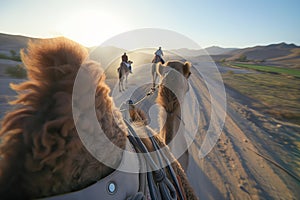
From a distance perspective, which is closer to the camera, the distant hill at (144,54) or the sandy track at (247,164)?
the sandy track at (247,164)

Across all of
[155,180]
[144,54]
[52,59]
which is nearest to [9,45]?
[144,54]

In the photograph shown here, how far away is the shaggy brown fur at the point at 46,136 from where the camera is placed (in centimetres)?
75

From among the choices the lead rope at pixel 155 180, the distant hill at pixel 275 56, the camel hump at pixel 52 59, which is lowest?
the distant hill at pixel 275 56

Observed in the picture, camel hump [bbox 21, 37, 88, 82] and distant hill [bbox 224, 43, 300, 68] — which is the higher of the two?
camel hump [bbox 21, 37, 88, 82]

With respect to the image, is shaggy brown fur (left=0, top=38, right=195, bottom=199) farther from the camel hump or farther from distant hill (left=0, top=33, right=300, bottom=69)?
distant hill (left=0, top=33, right=300, bottom=69)

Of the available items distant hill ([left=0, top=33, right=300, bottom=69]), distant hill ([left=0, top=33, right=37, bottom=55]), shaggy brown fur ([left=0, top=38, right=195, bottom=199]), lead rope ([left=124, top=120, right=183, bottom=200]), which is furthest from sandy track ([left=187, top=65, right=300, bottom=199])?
distant hill ([left=0, top=33, right=37, bottom=55])

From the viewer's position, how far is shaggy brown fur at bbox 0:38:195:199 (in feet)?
2.46

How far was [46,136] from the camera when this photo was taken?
2.43 feet

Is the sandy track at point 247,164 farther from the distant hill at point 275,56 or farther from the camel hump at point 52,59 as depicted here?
the distant hill at point 275,56

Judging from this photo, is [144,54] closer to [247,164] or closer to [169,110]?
[247,164]

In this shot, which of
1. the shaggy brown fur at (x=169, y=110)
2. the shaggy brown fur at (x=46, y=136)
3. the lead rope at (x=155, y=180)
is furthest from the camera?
the shaggy brown fur at (x=169, y=110)

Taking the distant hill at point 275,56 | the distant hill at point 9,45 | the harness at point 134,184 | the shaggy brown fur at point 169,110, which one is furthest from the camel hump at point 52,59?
the distant hill at point 275,56

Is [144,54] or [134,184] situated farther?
[144,54]

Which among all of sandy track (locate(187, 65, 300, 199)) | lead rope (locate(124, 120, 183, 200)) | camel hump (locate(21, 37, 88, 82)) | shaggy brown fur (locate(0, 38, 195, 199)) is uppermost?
camel hump (locate(21, 37, 88, 82))
